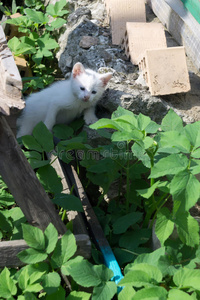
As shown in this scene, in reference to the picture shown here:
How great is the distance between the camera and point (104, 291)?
1632 millimetres

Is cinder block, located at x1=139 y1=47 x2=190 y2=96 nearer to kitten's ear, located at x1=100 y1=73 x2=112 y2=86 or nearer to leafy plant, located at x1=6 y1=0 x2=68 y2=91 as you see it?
kitten's ear, located at x1=100 y1=73 x2=112 y2=86

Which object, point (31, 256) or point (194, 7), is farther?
point (194, 7)

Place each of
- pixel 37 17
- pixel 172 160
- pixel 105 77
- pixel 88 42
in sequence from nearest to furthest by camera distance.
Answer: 1. pixel 172 160
2. pixel 105 77
3. pixel 88 42
4. pixel 37 17

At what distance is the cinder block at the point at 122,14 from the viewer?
3197mm

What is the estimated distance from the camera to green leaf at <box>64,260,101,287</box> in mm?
1628

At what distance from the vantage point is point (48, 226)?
1.71 meters

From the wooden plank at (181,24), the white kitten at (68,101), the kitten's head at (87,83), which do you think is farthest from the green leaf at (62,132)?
the wooden plank at (181,24)

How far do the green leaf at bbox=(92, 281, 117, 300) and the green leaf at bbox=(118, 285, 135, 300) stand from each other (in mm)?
35

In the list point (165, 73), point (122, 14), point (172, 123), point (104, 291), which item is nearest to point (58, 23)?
point (122, 14)

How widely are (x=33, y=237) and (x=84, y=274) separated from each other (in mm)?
266

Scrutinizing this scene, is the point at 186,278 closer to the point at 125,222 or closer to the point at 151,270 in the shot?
the point at 151,270

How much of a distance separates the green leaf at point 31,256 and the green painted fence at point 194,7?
215cm

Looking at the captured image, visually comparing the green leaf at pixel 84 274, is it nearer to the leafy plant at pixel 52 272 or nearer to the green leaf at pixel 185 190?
the leafy plant at pixel 52 272

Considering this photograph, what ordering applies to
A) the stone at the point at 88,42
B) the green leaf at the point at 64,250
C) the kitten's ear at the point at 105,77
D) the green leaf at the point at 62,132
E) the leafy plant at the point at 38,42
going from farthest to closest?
the leafy plant at the point at 38,42 → the stone at the point at 88,42 → the kitten's ear at the point at 105,77 → the green leaf at the point at 62,132 → the green leaf at the point at 64,250
